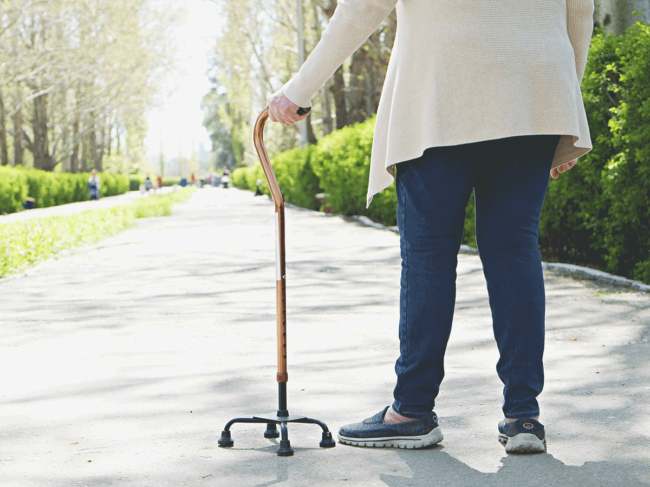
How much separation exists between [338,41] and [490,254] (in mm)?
870

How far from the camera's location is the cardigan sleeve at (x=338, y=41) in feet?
9.03

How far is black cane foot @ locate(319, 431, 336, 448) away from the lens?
2.89m

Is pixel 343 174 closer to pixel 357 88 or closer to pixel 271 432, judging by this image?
pixel 357 88

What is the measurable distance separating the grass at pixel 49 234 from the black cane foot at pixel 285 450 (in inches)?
256

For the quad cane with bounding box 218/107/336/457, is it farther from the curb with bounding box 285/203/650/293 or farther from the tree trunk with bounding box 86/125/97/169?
the tree trunk with bounding box 86/125/97/169

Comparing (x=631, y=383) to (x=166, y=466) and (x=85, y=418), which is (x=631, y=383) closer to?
(x=166, y=466)

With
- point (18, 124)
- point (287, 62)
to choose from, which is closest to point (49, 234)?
point (18, 124)

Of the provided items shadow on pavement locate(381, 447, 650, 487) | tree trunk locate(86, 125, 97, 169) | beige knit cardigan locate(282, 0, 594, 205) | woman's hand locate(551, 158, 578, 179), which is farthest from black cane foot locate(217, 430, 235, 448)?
tree trunk locate(86, 125, 97, 169)

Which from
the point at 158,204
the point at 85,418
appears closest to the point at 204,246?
the point at 85,418

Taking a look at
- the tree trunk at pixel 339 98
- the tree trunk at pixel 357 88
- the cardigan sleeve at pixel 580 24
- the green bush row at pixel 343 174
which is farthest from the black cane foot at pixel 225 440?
the tree trunk at pixel 339 98

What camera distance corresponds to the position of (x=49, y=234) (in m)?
11.7

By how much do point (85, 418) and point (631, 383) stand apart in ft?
7.64

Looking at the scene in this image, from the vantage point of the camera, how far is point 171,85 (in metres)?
46.9

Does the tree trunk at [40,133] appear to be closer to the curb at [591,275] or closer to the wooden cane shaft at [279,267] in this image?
Result: the curb at [591,275]
